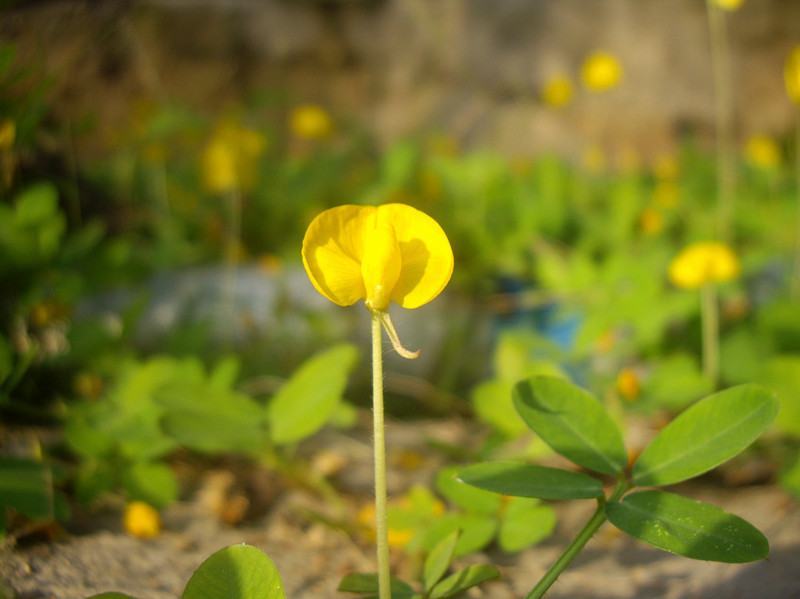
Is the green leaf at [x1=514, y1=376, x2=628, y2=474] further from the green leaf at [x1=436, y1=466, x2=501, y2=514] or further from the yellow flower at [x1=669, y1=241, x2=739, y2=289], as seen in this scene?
the yellow flower at [x1=669, y1=241, x2=739, y2=289]

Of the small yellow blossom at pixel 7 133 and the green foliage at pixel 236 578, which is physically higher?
the small yellow blossom at pixel 7 133

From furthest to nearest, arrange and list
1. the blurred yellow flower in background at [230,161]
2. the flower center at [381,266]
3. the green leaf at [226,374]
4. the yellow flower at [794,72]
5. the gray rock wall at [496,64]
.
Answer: the gray rock wall at [496,64] → the blurred yellow flower in background at [230,161] → the green leaf at [226,374] → the yellow flower at [794,72] → the flower center at [381,266]

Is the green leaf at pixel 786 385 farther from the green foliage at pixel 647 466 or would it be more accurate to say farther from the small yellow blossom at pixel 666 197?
the small yellow blossom at pixel 666 197

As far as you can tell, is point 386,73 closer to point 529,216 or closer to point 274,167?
point 274,167

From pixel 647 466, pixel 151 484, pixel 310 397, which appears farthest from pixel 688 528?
pixel 151 484

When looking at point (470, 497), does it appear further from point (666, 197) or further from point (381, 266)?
point (666, 197)

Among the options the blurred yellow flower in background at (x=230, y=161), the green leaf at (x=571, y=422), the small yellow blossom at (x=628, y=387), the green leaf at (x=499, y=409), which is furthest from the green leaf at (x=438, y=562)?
the blurred yellow flower in background at (x=230, y=161)

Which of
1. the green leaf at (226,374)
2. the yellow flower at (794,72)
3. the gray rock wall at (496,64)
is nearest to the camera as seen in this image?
the yellow flower at (794,72)
